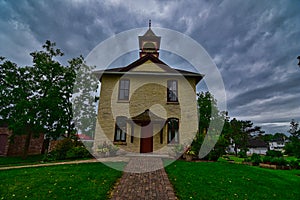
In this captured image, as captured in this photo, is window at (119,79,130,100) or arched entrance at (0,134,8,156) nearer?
window at (119,79,130,100)

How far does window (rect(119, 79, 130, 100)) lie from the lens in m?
14.3

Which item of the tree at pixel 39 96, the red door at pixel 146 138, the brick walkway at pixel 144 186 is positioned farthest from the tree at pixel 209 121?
the tree at pixel 39 96

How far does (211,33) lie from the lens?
42.6 ft

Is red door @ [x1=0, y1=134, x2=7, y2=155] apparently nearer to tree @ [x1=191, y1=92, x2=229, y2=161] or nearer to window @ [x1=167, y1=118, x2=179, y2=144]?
window @ [x1=167, y1=118, x2=179, y2=144]

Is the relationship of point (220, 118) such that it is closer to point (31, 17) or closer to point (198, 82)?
point (198, 82)

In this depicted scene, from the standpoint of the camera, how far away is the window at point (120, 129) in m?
13.4

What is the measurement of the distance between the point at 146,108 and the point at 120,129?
2651mm

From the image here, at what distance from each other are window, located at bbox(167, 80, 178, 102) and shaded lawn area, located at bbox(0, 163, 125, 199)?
28.6ft

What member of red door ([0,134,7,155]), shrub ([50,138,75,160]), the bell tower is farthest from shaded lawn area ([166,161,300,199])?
red door ([0,134,7,155])

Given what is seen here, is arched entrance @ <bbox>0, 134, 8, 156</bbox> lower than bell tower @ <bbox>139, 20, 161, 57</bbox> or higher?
lower

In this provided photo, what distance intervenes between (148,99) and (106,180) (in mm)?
8876

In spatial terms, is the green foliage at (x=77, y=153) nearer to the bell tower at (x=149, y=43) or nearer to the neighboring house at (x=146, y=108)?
the neighboring house at (x=146, y=108)

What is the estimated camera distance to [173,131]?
13.6 metres

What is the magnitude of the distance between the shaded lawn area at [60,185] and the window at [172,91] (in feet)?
28.6
